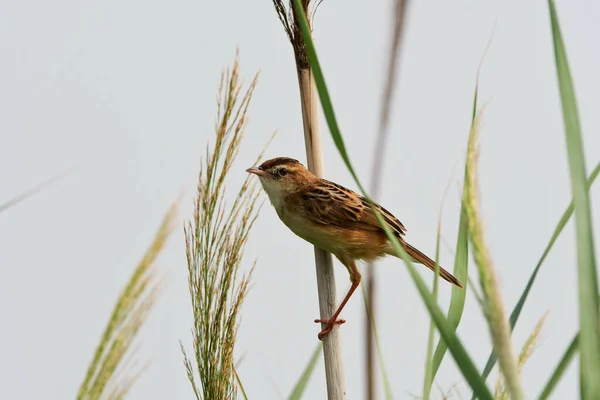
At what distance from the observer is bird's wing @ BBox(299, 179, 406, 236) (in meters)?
3.63

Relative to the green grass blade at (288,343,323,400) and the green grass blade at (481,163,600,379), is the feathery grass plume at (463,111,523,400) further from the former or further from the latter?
the green grass blade at (288,343,323,400)

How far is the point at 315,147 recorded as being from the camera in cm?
261

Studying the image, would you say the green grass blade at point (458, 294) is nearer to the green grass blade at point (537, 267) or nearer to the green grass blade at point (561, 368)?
the green grass blade at point (537, 267)

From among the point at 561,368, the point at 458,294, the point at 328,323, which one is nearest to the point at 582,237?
the point at 561,368

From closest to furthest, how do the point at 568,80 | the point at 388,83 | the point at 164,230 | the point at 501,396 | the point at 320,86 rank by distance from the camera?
the point at 388,83 < the point at 164,230 < the point at 568,80 < the point at 320,86 < the point at 501,396

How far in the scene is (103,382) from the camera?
1.25 metres

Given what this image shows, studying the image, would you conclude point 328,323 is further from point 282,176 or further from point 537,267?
point 282,176

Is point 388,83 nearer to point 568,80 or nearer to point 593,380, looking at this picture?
point 568,80

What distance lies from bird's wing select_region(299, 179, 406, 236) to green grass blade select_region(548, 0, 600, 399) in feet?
7.35

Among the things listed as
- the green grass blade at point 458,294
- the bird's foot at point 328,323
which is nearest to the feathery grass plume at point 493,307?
the green grass blade at point 458,294

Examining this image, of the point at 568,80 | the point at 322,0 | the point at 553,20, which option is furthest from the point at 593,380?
the point at 322,0

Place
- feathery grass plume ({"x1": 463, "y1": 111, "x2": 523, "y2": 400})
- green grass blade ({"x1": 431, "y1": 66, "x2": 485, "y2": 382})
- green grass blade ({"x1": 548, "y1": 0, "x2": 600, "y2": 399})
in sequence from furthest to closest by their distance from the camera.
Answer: green grass blade ({"x1": 431, "y1": 66, "x2": 485, "y2": 382}) → green grass blade ({"x1": 548, "y1": 0, "x2": 600, "y2": 399}) → feathery grass plume ({"x1": 463, "y1": 111, "x2": 523, "y2": 400})

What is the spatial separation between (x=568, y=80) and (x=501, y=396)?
0.96 metres

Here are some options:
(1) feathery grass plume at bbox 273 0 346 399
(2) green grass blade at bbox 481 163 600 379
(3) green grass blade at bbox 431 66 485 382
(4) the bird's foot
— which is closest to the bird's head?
(1) feathery grass plume at bbox 273 0 346 399
